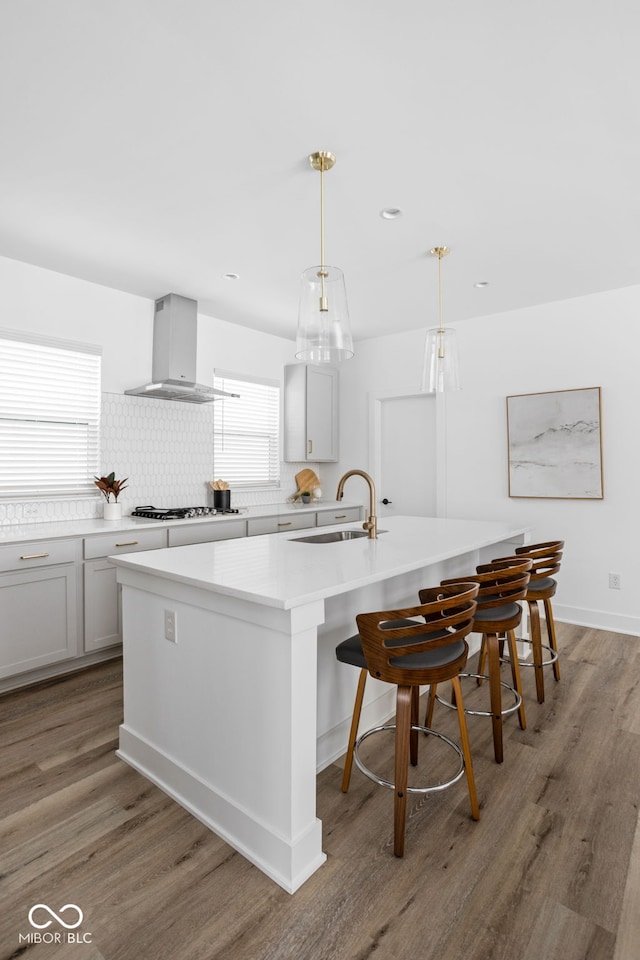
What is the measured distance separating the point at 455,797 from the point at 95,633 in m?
2.40

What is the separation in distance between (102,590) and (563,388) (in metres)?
3.92

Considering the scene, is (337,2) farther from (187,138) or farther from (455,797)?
(455,797)

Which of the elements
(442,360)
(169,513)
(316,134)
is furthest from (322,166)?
(169,513)

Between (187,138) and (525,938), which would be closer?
(525,938)

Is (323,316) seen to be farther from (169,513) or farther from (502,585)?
(169,513)

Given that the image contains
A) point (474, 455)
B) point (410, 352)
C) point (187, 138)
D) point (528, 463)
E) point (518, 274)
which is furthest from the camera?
point (410, 352)

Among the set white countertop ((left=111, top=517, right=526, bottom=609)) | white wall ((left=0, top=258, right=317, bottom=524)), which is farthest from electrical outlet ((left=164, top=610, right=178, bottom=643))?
white wall ((left=0, top=258, right=317, bottom=524))

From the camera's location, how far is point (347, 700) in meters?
2.35

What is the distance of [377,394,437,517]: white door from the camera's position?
17.2 ft

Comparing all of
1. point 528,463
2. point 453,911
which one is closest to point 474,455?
point 528,463

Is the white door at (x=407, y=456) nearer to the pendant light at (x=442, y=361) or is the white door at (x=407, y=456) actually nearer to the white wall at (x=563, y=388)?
the white wall at (x=563, y=388)

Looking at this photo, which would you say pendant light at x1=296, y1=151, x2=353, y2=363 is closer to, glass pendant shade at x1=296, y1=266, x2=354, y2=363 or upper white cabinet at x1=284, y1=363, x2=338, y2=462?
glass pendant shade at x1=296, y1=266, x2=354, y2=363

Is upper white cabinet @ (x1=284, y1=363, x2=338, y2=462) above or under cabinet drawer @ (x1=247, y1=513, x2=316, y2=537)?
above

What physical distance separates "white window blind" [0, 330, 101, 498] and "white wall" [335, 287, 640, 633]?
10.1 ft
